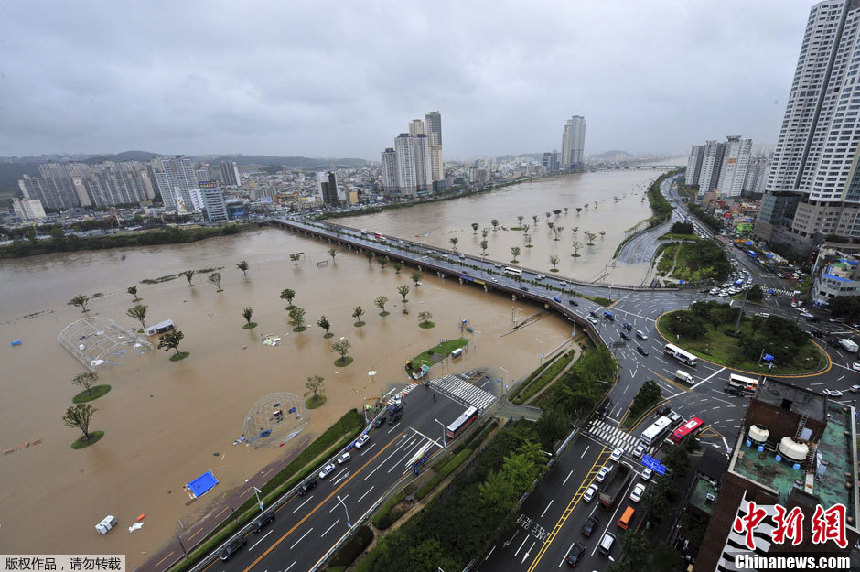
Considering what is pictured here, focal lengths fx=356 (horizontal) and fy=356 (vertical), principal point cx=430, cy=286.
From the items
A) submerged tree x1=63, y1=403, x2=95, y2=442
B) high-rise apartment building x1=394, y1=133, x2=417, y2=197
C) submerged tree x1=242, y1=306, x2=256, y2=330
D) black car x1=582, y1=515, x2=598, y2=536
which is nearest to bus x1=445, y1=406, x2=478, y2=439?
black car x1=582, y1=515, x2=598, y2=536

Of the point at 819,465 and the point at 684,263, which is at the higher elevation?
the point at 819,465

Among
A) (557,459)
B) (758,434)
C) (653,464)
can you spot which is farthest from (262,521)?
(758,434)

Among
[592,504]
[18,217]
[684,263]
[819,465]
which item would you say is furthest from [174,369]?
[18,217]

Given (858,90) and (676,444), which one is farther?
(858,90)

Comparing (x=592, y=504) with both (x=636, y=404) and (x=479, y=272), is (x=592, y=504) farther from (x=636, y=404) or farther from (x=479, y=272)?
(x=479, y=272)

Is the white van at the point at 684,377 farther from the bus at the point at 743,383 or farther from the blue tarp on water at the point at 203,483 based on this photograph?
the blue tarp on water at the point at 203,483

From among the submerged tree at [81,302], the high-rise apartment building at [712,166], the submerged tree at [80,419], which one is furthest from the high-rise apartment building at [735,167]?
the submerged tree at [81,302]
